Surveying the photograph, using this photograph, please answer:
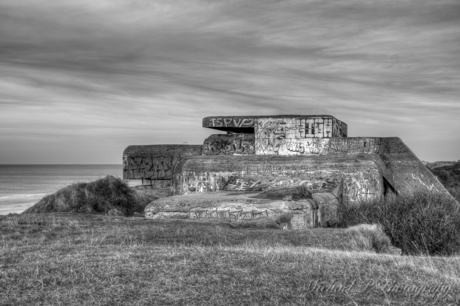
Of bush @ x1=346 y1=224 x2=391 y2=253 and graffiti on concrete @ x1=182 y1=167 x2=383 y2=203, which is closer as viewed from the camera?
bush @ x1=346 y1=224 x2=391 y2=253

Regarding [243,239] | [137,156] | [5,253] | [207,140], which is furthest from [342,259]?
[137,156]

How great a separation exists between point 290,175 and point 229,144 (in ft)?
9.30

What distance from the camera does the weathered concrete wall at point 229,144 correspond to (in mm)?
14898

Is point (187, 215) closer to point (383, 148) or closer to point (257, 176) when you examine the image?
point (257, 176)

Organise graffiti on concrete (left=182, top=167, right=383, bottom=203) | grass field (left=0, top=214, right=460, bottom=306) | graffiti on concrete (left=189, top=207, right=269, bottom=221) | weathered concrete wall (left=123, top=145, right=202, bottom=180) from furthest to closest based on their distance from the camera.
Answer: weathered concrete wall (left=123, top=145, right=202, bottom=180)
graffiti on concrete (left=182, top=167, right=383, bottom=203)
graffiti on concrete (left=189, top=207, right=269, bottom=221)
grass field (left=0, top=214, right=460, bottom=306)

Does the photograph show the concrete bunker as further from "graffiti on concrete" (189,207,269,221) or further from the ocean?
the ocean

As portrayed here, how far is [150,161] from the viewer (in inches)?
691

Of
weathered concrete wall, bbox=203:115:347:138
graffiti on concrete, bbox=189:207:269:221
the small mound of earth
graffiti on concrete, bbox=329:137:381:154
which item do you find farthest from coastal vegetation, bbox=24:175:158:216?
graffiti on concrete, bbox=329:137:381:154

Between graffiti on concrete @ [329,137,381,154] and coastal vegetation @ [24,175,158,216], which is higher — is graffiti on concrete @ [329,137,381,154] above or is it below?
above

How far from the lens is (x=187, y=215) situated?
9953 mm

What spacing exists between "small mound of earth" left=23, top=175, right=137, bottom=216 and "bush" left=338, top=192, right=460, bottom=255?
7354 mm

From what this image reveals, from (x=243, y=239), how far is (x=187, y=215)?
106 inches

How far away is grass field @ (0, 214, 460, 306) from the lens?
4613 mm

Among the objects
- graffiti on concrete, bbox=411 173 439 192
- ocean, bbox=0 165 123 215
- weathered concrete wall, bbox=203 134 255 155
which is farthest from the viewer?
ocean, bbox=0 165 123 215
